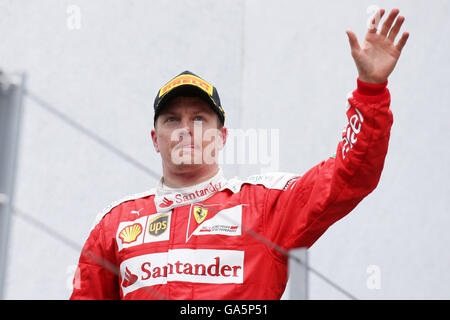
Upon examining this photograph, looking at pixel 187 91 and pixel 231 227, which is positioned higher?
pixel 187 91

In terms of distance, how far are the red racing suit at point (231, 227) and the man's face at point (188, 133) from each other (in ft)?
0.19

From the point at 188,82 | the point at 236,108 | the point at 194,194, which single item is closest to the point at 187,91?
the point at 188,82

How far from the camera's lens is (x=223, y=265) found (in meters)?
1.08

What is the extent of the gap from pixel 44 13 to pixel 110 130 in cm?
50

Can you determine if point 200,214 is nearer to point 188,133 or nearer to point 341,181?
point 188,133

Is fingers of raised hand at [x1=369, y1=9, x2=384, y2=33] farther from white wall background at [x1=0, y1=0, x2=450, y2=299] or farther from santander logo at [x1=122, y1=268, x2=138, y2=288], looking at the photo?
white wall background at [x1=0, y1=0, x2=450, y2=299]

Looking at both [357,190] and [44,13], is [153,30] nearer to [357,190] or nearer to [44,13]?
[44,13]

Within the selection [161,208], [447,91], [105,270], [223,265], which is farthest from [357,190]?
[447,91]

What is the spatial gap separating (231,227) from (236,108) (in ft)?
5.75

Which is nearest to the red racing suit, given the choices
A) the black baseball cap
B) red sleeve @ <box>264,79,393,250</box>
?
red sleeve @ <box>264,79,393,250</box>

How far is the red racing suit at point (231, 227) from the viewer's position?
37.0 inches

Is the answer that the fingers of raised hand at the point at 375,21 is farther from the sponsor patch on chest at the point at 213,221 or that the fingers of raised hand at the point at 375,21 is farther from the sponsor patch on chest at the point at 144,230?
the sponsor patch on chest at the point at 144,230

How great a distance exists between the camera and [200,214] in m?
1.16

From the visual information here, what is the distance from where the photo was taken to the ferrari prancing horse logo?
114 cm
